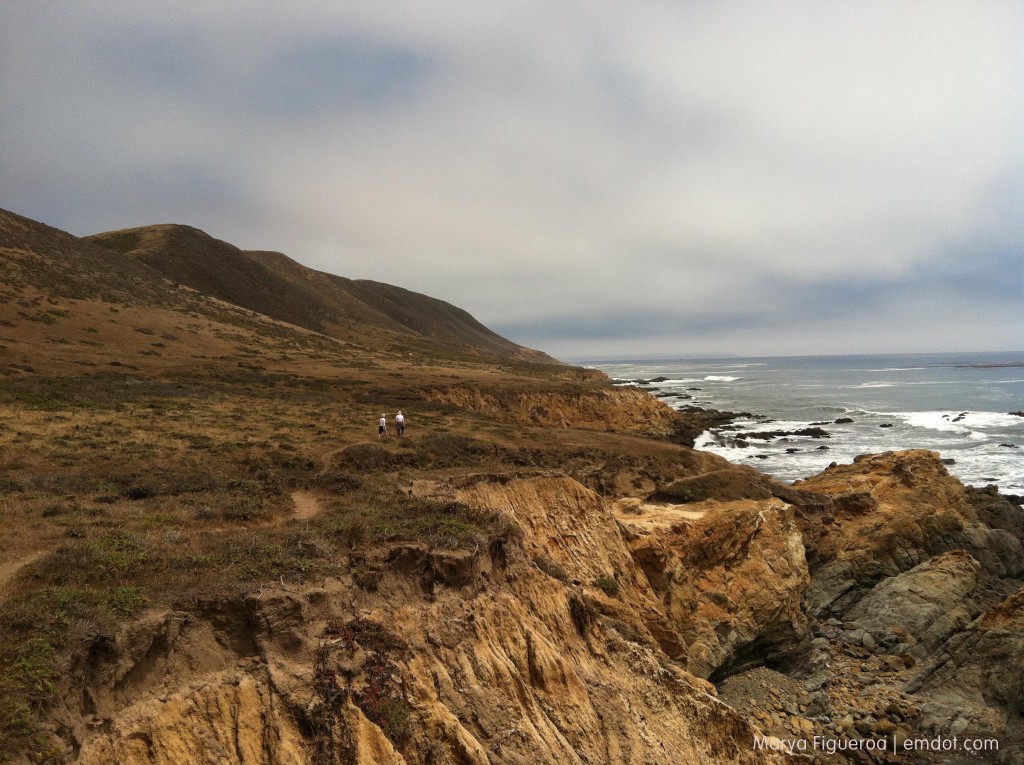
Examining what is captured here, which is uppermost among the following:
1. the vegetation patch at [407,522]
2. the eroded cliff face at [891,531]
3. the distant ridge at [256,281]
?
the distant ridge at [256,281]

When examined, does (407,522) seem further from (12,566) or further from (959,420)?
(959,420)

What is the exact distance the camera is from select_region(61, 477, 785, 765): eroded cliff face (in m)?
6.07

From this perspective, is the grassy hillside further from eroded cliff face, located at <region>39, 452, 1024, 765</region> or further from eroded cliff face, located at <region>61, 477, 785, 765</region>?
eroded cliff face, located at <region>39, 452, 1024, 765</region>

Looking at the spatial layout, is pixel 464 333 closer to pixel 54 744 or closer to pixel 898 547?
pixel 898 547

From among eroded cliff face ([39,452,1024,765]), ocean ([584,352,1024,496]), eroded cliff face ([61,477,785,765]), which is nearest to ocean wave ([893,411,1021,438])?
ocean ([584,352,1024,496])

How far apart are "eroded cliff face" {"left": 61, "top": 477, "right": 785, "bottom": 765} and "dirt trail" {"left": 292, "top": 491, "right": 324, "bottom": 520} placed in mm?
3914

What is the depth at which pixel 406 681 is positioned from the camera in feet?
23.9

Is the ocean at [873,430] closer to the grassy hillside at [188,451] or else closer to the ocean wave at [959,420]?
the ocean wave at [959,420]

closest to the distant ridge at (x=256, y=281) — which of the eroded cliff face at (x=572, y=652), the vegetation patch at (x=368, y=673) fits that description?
the eroded cliff face at (x=572, y=652)

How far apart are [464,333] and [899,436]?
117 m

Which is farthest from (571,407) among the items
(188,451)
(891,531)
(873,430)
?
(873,430)

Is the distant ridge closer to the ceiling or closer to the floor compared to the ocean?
closer to the ceiling

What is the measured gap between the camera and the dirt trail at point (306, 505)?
12.3 m

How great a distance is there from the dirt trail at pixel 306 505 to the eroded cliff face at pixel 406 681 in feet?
12.8
